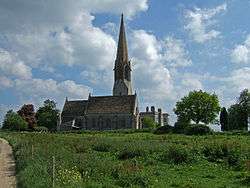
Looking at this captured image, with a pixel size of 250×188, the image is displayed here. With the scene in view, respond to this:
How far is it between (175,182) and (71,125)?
114 m

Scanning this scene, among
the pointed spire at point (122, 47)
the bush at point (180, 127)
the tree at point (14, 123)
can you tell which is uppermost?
the pointed spire at point (122, 47)

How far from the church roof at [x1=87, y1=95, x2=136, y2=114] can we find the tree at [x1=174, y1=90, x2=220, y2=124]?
1801 centimetres

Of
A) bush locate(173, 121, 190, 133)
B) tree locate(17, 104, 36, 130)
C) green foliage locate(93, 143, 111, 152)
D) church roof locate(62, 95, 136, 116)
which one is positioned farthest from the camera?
church roof locate(62, 95, 136, 116)

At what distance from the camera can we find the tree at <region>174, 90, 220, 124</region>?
114 metres

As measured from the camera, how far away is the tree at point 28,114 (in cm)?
12862

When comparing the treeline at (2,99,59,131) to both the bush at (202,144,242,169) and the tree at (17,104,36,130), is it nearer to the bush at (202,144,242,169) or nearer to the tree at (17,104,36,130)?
the tree at (17,104,36,130)

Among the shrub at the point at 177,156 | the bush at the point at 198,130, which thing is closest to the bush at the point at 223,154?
the shrub at the point at 177,156

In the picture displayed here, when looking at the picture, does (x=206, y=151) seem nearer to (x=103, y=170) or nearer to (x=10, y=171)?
(x=103, y=170)

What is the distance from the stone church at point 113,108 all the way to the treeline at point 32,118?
10.9 ft

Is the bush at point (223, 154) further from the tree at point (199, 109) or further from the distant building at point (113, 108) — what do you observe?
the distant building at point (113, 108)

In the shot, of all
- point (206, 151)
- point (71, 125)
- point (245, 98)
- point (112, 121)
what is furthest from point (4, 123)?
point (206, 151)

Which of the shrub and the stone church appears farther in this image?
the stone church

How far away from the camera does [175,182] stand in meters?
19.1

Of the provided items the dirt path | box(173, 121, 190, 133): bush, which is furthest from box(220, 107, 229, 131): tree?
the dirt path
